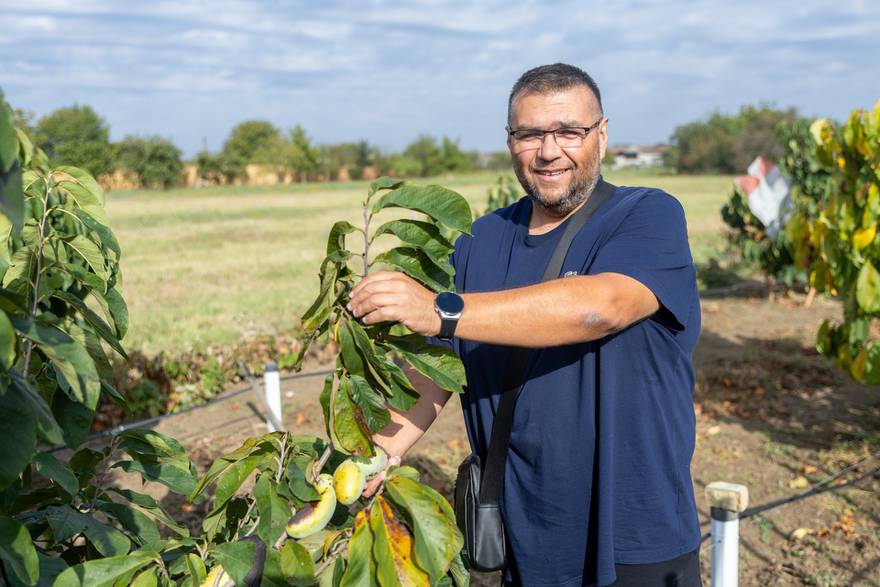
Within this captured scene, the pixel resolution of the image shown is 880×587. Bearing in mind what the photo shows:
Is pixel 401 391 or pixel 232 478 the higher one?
pixel 401 391

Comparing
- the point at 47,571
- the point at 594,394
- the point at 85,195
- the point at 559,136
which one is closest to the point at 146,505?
the point at 47,571

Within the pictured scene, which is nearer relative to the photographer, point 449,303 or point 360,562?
point 360,562

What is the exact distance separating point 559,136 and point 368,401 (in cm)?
89

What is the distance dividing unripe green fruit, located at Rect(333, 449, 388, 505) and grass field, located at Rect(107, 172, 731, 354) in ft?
20.6

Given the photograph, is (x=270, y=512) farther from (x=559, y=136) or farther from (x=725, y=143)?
(x=725, y=143)

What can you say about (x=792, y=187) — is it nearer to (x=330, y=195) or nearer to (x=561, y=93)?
(x=561, y=93)

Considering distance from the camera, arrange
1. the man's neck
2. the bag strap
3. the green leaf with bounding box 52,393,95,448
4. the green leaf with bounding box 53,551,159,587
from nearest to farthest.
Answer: the green leaf with bounding box 53,551,159,587 → the green leaf with bounding box 52,393,95,448 → the bag strap → the man's neck

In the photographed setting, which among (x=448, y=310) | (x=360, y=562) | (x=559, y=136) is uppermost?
(x=559, y=136)

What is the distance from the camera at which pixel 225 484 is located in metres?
1.53

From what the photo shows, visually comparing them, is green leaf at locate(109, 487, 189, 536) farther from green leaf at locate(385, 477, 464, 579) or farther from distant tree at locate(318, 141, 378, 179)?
distant tree at locate(318, 141, 378, 179)

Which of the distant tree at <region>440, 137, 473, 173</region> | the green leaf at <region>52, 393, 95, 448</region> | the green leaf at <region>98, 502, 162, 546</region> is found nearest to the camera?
the green leaf at <region>52, 393, 95, 448</region>

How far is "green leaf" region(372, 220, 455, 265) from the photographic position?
1.58 metres

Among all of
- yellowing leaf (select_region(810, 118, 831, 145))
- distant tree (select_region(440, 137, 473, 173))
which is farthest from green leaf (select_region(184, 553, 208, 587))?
distant tree (select_region(440, 137, 473, 173))

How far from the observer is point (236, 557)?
141 centimetres
